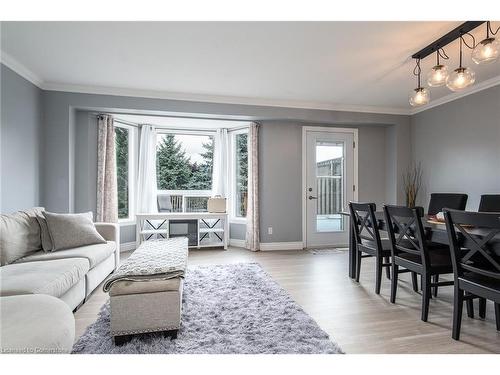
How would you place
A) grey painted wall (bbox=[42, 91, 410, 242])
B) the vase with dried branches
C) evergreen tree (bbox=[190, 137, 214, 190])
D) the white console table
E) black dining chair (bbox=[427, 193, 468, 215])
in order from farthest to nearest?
evergreen tree (bbox=[190, 137, 214, 190]), the vase with dried branches, the white console table, grey painted wall (bbox=[42, 91, 410, 242]), black dining chair (bbox=[427, 193, 468, 215])

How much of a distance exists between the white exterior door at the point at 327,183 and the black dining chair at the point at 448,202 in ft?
5.12

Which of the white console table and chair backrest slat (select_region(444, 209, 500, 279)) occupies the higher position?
chair backrest slat (select_region(444, 209, 500, 279))

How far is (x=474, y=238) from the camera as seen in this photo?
1684 mm

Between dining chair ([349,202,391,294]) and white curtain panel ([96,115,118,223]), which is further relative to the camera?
white curtain panel ([96,115,118,223])

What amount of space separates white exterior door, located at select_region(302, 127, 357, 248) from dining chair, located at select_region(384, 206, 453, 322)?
2.13 meters

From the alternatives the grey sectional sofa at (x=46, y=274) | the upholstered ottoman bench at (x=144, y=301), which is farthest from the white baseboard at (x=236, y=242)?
the upholstered ottoman bench at (x=144, y=301)

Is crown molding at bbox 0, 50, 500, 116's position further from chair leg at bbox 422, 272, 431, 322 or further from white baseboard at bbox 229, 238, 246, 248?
chair leg at bbox 422, 272, 431, 322

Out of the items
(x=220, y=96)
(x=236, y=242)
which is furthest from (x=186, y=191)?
(x=220, y=96)

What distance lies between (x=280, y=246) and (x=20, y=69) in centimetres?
424

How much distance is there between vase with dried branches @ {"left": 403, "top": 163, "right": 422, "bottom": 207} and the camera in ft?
→ 14.9

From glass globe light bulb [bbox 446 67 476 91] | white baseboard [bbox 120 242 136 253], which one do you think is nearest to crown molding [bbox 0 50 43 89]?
white baseboard [bbox 120 242 136 253]

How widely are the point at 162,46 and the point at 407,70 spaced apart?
2763mm

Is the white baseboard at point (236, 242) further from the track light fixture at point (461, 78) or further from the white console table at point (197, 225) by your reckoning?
the track light fixture at point (461, 78)

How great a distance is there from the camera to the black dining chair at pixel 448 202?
3047mm
